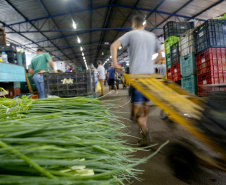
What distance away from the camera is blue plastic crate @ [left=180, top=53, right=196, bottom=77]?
512 centimetres

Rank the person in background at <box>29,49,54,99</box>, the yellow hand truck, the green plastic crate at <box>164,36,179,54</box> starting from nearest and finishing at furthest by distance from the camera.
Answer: the yellow hand truck → the person in background at <box>29,49,54,99</box> → the green plastic crate at <box>164,36,179,54</box>

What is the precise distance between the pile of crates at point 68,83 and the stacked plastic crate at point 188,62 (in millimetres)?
3708

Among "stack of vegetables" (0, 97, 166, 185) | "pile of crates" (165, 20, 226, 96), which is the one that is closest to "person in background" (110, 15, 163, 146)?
"stack of vegetables" (0, 97, 166, 185)

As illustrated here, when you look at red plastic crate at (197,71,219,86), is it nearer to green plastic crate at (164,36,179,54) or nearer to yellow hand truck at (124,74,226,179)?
green plastic crate at (164,36,179,54)

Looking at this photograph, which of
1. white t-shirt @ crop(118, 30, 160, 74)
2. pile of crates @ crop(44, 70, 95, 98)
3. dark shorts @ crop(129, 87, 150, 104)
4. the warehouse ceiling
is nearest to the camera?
dark shorts @ crop(129, 87, 150, 104)

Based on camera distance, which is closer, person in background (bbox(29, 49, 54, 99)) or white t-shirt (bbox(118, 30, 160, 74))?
white t-shirt (bbox(118, 30, 160, 74))

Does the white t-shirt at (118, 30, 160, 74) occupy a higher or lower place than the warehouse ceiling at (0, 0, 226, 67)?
lower

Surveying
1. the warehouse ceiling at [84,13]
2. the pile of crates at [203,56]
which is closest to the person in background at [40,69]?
the pile of crates at [203,56]

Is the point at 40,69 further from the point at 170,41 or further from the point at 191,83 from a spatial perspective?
the point at 170,41

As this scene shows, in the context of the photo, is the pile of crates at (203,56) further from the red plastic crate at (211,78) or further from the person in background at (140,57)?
the person in background at (140,57)

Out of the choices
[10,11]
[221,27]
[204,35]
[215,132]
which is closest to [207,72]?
[204,35]

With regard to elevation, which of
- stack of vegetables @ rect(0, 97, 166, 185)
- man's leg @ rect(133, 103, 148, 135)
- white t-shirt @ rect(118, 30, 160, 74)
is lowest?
man's leg @ rect(133, 103, 148, 135)

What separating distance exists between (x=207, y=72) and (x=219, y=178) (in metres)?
3.95

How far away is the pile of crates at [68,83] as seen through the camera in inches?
143
